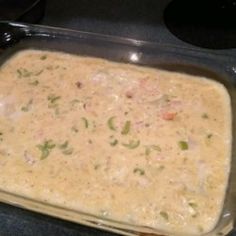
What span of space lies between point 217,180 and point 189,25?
616 millimetres

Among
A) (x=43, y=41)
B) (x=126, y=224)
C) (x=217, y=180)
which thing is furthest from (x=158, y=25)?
(x=126, y=224)

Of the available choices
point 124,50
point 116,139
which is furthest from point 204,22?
point 116,139

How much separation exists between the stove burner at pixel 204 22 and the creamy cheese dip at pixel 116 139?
200 millimetres

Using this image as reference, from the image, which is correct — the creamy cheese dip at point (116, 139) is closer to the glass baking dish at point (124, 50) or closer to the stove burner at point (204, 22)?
the glass baking dish at point (124, 50)

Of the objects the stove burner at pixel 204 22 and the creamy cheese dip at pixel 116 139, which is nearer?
the creamy cheese dip at pixel 116 139

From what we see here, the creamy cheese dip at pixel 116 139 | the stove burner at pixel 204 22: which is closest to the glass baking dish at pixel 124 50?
the creamy cheese dip at pixel 116 139

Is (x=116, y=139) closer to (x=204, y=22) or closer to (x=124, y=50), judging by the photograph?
(x=124, y=50)

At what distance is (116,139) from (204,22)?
57 centimetres

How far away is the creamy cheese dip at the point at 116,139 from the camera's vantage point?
A: 989mm

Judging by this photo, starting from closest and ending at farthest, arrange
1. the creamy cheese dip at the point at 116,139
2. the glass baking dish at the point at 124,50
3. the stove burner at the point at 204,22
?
the creamy cheese dip at the point at 116,139, the glass baking dish at the point at 124,50, the stove burner at the point at 204,22

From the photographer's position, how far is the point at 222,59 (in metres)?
1.20

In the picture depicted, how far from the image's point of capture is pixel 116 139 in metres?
1.11

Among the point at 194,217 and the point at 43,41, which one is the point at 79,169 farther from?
the point at 43,41

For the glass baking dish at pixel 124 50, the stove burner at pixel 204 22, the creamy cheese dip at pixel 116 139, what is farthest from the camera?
the stove burner at pixel 204 22
